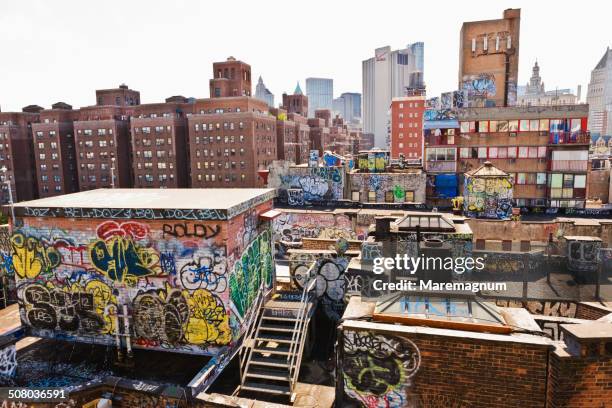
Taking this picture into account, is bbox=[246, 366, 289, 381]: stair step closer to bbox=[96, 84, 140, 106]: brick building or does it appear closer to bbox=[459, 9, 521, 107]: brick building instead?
bbox=[459, 9, 521, 107]: brick building

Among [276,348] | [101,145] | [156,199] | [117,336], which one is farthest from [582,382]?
[101,145]

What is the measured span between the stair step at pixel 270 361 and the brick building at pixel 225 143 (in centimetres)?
6193

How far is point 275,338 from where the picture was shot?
13.4 meters

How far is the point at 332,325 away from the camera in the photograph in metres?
16.1

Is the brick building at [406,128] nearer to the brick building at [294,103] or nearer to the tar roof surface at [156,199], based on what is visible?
the brick building at [294,103]

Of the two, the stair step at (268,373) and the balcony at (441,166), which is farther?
the balcony at (441,166)

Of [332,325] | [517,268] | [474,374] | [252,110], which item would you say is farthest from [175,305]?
[252,110]

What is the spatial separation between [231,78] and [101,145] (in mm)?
31860

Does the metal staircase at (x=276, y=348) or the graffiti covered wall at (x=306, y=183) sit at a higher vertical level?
the graffiti covered wall at (x=306, y=183)

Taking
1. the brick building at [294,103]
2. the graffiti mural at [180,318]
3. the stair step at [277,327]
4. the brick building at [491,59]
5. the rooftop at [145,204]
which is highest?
the brick building at [294,103]

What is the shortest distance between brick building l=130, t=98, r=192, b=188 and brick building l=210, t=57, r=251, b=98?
30.1 feet

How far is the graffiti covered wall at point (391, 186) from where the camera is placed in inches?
1642

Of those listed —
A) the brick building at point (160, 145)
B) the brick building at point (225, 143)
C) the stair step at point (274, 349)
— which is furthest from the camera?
the brick building at point (160, 145)

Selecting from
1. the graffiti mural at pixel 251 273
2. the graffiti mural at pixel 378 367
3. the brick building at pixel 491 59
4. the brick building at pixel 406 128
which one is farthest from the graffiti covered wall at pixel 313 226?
the brick building at pixel 406 128
